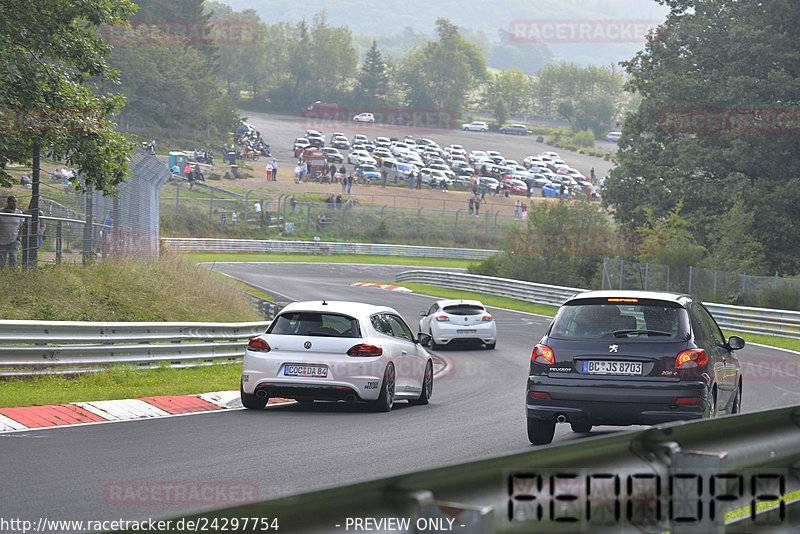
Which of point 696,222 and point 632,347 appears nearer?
point 632,347

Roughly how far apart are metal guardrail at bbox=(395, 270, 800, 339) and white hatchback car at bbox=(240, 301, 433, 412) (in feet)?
69.8

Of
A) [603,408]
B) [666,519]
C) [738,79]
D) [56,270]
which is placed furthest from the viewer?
[738,79]

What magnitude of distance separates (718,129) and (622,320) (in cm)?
3600

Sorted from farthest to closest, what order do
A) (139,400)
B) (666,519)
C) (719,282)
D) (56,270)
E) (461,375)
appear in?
1. (719,282)
2. (461,375)
3. (56,270)
4. (139,400)
5. (666,519)

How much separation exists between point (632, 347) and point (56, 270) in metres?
11.5

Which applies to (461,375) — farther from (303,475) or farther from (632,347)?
(303,475)

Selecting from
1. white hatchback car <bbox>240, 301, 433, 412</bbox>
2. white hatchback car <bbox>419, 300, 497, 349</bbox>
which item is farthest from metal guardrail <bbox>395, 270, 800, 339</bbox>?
white hatchback car <bbox>240, 301, 433, 412</bbox>

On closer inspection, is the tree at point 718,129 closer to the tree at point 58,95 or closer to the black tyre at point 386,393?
the tree at point 58,95

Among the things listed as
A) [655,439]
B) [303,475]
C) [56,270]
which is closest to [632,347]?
[303,475]

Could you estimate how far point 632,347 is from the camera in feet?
32.2

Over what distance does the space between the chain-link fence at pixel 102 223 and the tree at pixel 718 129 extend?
25079mm

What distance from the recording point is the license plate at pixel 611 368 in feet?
32.0

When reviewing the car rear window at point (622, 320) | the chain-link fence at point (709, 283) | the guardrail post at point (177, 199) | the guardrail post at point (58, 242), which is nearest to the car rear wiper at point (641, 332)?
the car rear window at point (622, 320)

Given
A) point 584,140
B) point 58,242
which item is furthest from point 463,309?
point 584,140
